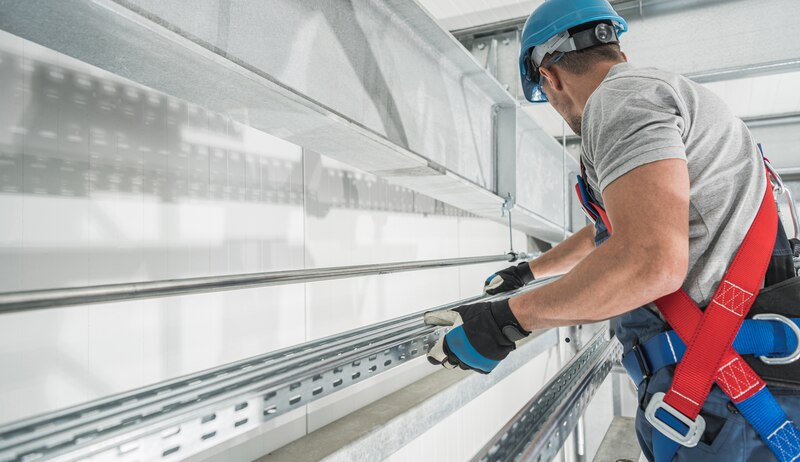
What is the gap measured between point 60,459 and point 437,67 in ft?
5.73

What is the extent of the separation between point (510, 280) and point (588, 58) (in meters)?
0.92

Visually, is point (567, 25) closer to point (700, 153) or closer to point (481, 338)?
point (700, 153)

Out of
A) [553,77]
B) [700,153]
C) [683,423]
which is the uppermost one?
[553,77]

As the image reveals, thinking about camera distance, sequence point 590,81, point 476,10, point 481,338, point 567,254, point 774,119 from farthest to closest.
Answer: point 774,119 < point 476,10 < point 567,254 < point 590,81 < point 481,338

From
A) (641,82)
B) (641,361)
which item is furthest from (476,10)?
(641,361)

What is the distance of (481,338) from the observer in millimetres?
998

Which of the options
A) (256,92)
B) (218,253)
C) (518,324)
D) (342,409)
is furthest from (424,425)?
(256,92)

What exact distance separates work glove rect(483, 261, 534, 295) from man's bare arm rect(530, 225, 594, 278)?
31 mm

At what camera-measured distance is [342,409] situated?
2154 mm

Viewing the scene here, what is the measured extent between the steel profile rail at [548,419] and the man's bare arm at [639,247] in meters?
0.61

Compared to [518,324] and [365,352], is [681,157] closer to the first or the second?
[518,324]

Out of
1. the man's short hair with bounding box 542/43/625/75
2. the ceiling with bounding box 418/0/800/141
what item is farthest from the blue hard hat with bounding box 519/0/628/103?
the ceiling with bounding box 418/0/800/141

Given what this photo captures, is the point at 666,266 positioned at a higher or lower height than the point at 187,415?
higher

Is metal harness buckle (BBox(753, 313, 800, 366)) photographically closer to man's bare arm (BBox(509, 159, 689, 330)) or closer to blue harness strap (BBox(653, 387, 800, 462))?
blue harness strap (BBox(653, 387, 800, 462))
